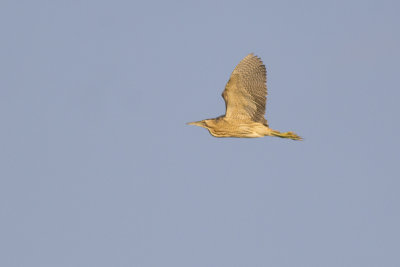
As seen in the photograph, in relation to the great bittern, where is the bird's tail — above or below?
below

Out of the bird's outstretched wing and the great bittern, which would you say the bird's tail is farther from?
the bird's outstretched wing

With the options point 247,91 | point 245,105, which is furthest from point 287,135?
point 247,91

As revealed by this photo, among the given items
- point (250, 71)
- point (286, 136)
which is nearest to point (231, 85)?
point (250, 71)

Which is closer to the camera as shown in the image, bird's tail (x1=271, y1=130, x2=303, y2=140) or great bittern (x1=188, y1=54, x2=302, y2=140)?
great bittern (x1=188, y1=54, x2=302, y2=140)

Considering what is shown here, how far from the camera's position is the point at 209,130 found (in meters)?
14.4

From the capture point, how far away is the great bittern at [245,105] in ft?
44.7

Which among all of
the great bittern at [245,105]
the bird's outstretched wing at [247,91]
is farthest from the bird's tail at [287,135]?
the bird's outstretched wing at [247,91]

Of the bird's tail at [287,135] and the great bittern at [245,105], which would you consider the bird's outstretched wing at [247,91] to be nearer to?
the great bittern at [245,105]

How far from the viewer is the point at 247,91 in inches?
541

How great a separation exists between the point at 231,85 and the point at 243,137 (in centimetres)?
106

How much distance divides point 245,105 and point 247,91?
301mm

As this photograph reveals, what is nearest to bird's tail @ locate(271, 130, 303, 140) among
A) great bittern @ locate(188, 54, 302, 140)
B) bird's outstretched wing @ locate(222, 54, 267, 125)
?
great bittern @ locate(188, 54, 302, 140)

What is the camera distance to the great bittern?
536 inches

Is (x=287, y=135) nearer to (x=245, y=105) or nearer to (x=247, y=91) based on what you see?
(x=245, y=105)
